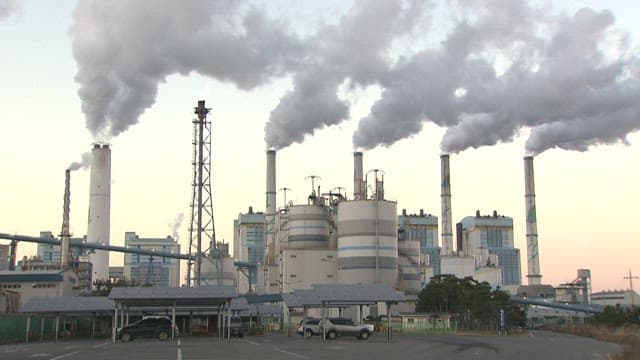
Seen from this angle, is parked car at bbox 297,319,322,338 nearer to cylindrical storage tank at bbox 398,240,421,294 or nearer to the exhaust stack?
the exhaust stack

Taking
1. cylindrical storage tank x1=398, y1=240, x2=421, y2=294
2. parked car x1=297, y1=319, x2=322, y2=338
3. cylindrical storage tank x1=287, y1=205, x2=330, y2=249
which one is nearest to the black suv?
parked car x1=297, y1=319, x2=322, y2=338

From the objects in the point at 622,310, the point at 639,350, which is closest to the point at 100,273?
the point at 622,310

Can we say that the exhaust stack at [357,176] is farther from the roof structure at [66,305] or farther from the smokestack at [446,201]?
the roof structure at [66,305]

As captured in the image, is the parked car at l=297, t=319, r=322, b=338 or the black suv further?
the parked car at l=297, t=319, r=322, b=338

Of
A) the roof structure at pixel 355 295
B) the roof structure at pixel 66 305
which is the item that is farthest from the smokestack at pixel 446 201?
the roof structure at pixel 66 305

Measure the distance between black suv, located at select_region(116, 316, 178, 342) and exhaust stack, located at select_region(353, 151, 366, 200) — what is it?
5874cm

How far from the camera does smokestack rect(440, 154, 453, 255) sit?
378 ft

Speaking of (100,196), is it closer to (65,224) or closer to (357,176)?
(65,224)

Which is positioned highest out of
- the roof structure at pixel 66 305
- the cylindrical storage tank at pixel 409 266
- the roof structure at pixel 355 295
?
the cylindrical storage tank at pixel 409 266

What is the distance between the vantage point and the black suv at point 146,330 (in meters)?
49.5

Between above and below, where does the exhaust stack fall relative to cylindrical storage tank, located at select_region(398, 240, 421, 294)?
above

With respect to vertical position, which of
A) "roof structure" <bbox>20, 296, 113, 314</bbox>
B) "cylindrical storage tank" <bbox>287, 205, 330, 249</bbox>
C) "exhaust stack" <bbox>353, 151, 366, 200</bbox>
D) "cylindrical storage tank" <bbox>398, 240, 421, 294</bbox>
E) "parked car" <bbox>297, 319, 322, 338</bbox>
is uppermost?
"exhaust stack" <bbox>353, 151, 366, 200</bbox>

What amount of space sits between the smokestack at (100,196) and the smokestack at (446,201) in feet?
165

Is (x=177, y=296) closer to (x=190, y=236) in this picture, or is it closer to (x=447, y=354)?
(x=447, y=354)
